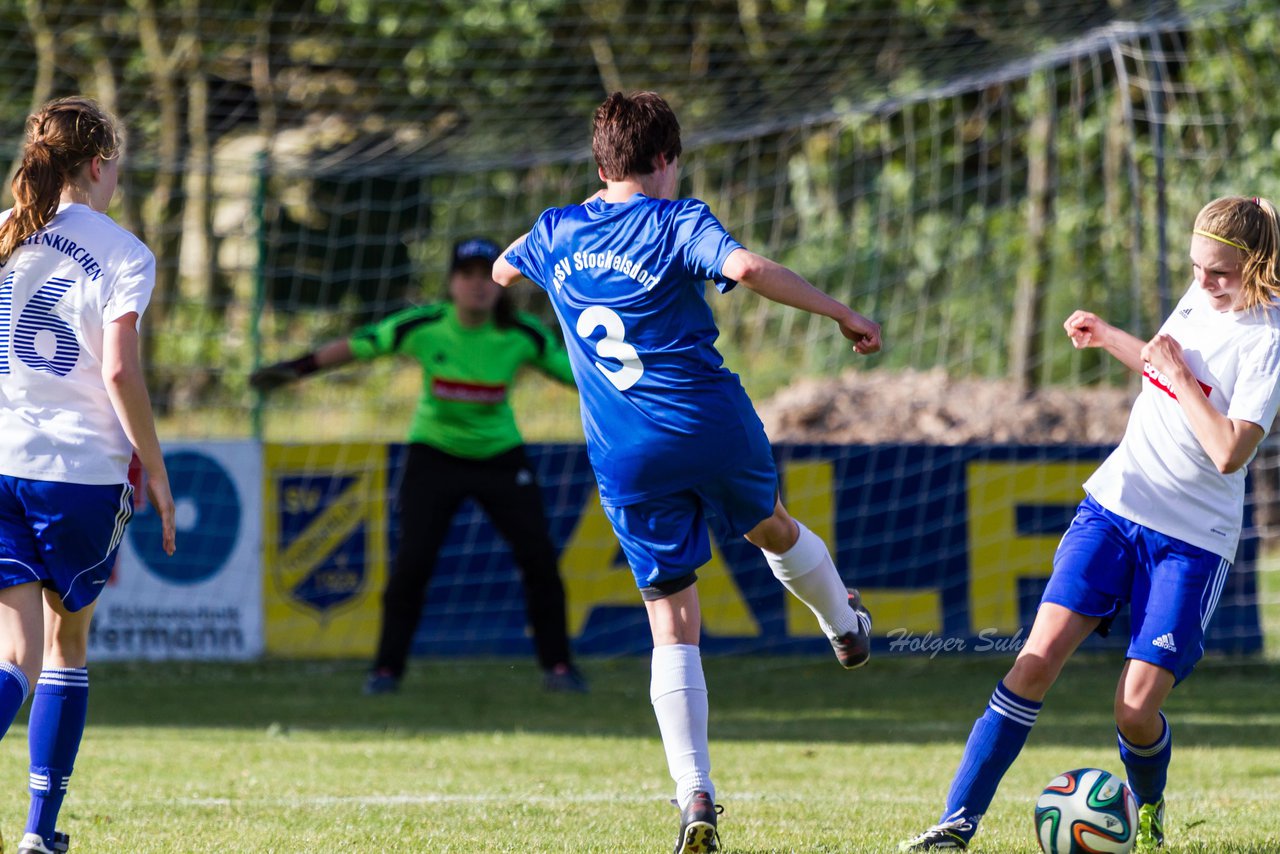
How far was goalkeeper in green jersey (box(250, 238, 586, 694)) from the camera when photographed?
8289 mm

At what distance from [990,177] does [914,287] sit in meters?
1.67

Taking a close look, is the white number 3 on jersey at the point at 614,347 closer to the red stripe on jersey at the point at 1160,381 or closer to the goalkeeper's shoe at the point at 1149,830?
the red stripe on jersey at the point at 1160,381

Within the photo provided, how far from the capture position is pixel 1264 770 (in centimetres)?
607

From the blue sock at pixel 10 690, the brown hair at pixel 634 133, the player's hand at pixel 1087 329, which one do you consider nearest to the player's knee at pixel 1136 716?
the player's hand at pixel 1087 329

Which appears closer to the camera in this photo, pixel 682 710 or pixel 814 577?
pixel 682 710

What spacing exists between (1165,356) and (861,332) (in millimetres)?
834

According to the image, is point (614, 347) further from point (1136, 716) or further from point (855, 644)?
point (1136, 716)

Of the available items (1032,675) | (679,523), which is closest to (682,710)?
(679,523)

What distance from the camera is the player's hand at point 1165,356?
3.98 metres

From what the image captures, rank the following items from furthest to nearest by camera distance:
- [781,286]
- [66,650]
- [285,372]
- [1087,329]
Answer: [285,372] → [1087,329] → [66,650] → [781,286]

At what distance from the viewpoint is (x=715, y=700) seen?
27.4 ft

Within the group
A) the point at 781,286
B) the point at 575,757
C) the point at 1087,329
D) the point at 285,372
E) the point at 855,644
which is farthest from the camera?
the point at 285,372

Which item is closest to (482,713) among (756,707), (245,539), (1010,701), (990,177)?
(756,707)

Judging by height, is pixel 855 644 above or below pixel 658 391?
below
